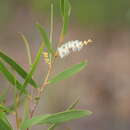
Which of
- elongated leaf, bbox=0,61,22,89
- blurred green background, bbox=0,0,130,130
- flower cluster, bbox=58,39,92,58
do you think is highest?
flower cluster, bbox=58,39,92,58

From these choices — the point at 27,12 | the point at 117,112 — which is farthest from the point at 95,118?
the point at 27,12

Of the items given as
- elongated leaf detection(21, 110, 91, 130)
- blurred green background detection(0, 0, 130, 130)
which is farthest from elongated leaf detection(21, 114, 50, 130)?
blurred green background detection(0, 0, 130, 130)

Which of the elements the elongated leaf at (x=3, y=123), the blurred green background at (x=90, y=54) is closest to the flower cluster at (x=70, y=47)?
the elongated leaf at (x=3, y=123)

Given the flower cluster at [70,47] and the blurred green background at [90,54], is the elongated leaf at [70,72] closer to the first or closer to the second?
the flower cluster at [70,47]

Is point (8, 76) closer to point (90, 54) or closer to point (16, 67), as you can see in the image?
point (16, 67)

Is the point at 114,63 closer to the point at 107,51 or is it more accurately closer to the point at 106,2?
the point at 107,51

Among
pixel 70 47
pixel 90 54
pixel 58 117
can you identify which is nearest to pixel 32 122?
pixel 58 117

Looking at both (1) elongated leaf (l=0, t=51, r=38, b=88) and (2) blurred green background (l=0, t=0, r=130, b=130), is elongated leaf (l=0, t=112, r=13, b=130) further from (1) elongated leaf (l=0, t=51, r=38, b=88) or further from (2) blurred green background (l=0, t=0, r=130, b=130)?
(2) blurred green background (l=0, t=0, r=130, b=130)
